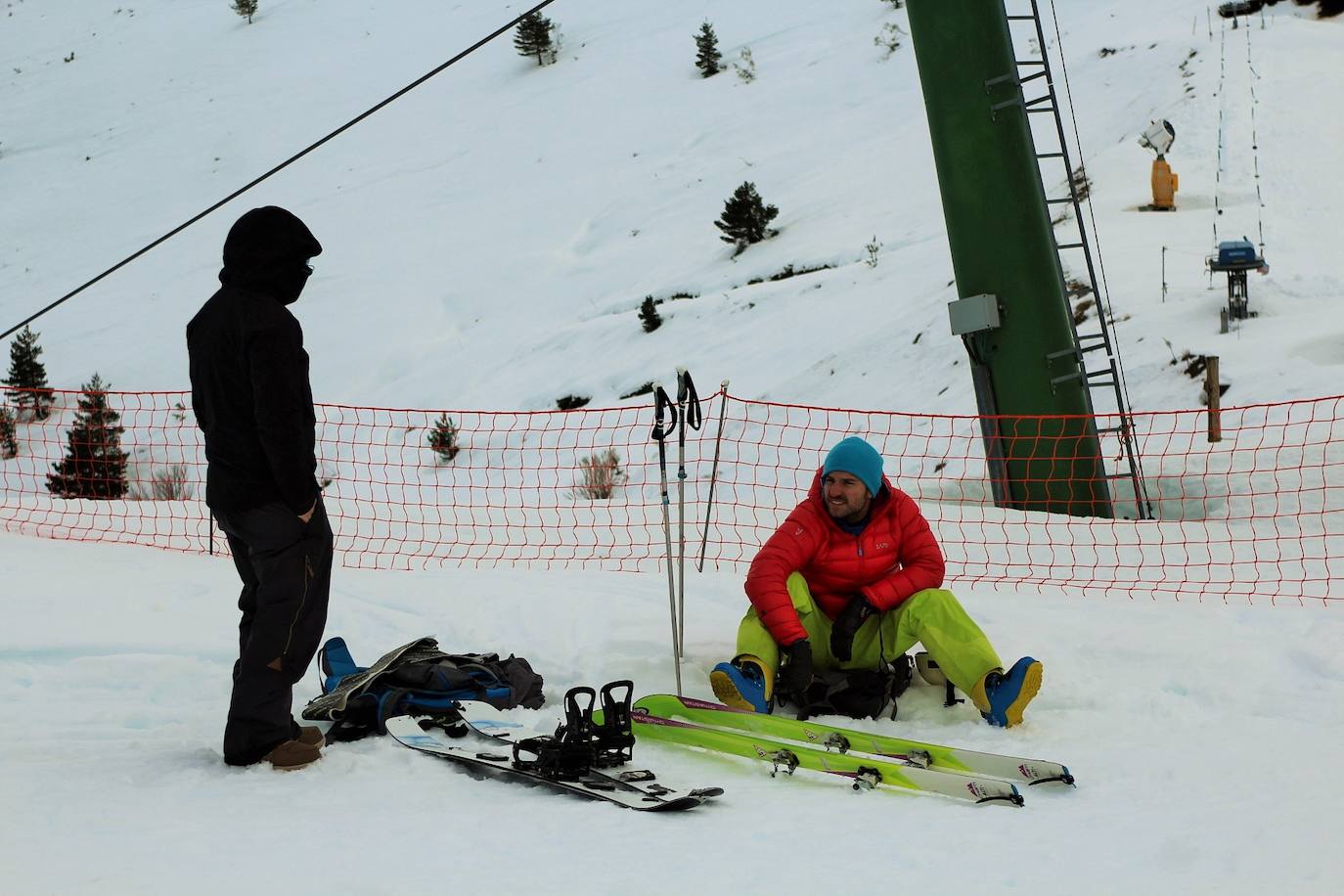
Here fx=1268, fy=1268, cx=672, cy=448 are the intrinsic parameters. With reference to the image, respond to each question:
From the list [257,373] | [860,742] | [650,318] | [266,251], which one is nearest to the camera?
[257,373]

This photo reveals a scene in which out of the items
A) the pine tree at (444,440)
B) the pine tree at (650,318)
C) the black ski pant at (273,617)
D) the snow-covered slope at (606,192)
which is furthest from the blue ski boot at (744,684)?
the pine tree at (650,318)

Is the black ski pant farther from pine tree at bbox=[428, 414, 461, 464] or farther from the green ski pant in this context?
pine tree at bbox=[428, 414, 461, 464]

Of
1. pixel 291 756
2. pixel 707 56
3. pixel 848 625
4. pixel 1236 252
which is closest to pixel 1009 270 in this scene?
pixel 848 625

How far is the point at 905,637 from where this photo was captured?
15.3ft

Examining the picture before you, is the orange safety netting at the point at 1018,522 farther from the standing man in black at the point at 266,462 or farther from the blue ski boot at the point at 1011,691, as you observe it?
the standing man in black at the point at 266,462

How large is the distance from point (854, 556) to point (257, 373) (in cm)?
233

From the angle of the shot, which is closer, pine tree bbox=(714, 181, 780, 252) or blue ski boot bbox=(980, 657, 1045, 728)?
blue ski boot bbox=(980, 657, 1045, 728)

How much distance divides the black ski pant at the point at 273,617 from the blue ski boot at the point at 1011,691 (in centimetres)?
226

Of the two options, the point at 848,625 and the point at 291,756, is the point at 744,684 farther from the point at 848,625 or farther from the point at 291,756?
the point at 291,756

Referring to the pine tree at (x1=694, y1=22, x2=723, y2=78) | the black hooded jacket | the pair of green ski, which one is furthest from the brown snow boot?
the pine tree at (x1=694, y1=22, x2=723, y2=78)

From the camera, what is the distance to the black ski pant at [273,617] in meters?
3.88

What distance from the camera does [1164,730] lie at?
429 cm

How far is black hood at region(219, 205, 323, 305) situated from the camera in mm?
3816

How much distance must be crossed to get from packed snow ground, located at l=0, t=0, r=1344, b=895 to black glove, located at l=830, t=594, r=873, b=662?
30 centimetres
